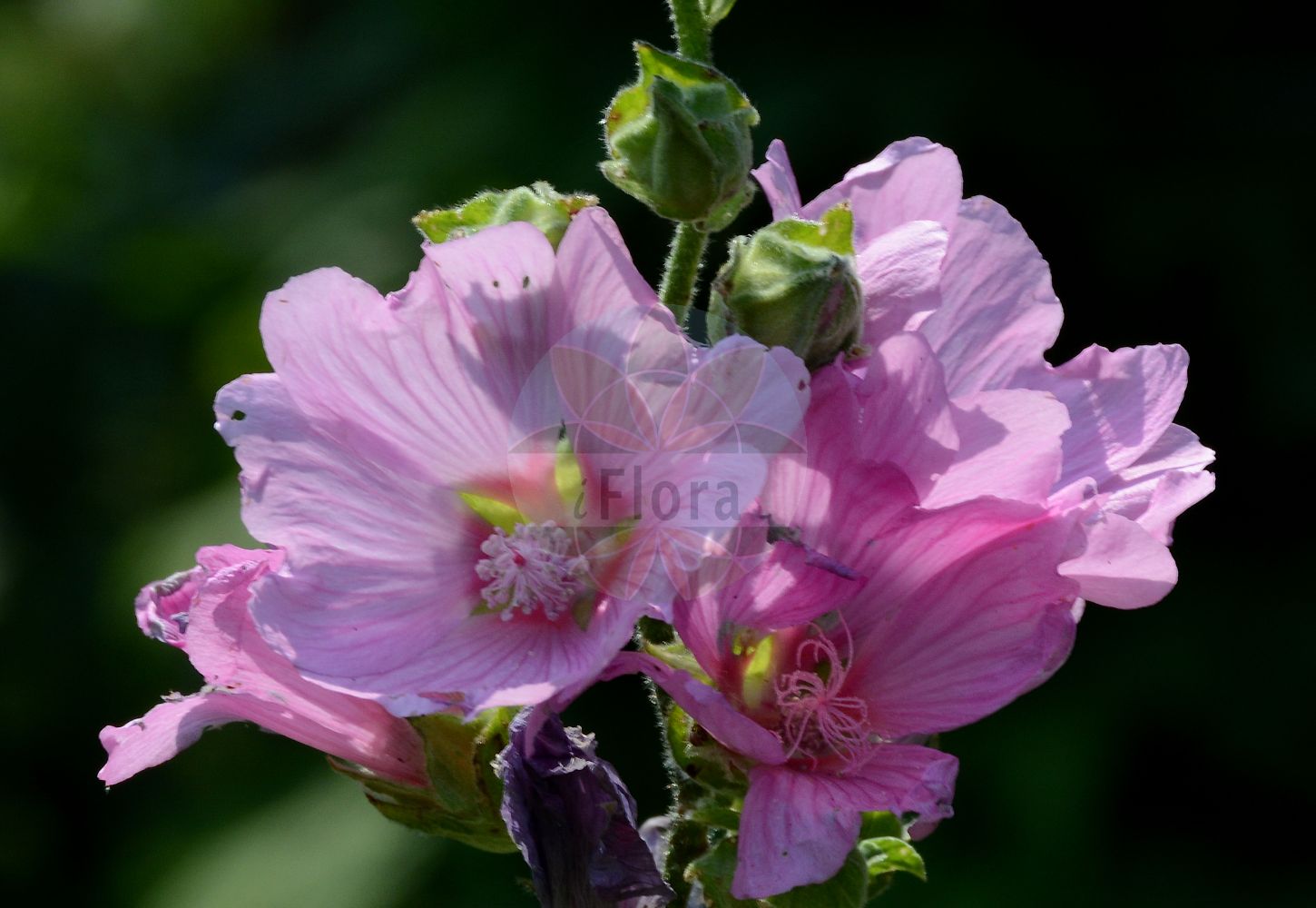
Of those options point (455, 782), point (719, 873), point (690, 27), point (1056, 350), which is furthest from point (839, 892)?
point (1056, 350)

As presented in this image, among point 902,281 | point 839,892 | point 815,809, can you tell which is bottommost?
point 839,892

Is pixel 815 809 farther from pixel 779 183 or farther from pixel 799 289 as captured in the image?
pixel 779 183

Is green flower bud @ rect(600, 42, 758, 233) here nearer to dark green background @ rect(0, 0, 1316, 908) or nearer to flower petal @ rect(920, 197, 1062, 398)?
flower petal @ rect(920, 197, 1062, 398)

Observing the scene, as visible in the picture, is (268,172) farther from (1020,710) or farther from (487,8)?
(1020,710)

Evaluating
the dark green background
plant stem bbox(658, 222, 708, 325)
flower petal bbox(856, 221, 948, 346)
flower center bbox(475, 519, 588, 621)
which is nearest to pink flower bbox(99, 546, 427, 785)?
flower center bbox(475, 519, 588, 621)

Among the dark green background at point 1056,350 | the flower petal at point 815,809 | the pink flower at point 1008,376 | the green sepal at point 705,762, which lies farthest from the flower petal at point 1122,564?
the dark green background at point 1056,350

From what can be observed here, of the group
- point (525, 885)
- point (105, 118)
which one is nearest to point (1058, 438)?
point (525, 885)

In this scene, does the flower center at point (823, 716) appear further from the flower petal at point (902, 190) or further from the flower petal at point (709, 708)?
the flower petal at point (902, 190)
